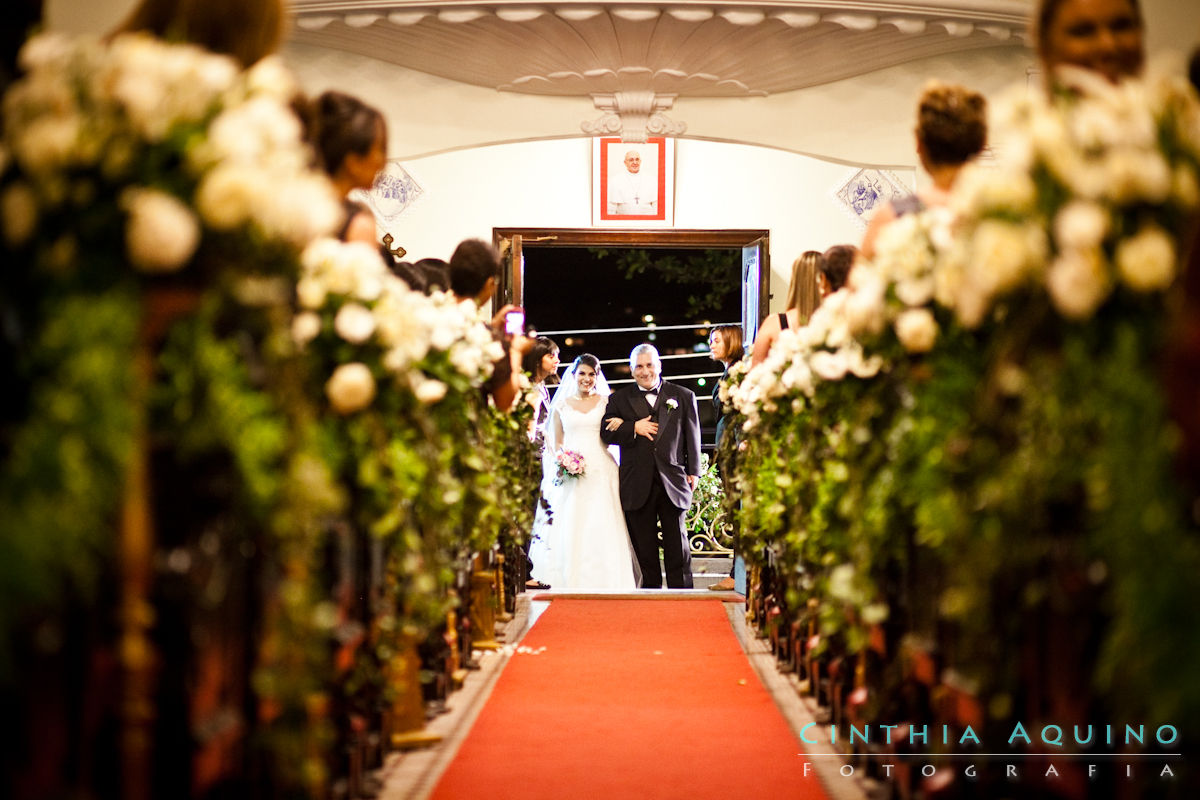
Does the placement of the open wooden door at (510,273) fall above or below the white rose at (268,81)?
above

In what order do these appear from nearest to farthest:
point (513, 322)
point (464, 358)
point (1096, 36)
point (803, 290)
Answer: point (1096, 36) < point (464, 358) < point (803, 290) < point (513, 322)

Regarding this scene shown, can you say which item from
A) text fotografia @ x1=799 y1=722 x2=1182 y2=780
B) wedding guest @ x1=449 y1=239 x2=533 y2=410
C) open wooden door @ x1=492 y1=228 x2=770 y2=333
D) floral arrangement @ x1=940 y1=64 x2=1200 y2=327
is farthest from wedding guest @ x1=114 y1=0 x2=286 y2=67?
open wooden door @ x1=492 y1=228 x2=770 y2=333

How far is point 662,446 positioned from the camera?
8.38 m

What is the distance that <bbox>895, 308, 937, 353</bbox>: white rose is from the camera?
2.28 m

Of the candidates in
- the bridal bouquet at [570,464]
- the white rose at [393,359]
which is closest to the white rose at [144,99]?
the white rose at [393,359]

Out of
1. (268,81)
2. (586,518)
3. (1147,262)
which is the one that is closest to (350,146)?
(268,81)

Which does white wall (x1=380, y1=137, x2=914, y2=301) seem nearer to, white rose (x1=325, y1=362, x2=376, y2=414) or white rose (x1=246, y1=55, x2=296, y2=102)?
white rose (x1=325, y1=362, x2=376, y2=414)

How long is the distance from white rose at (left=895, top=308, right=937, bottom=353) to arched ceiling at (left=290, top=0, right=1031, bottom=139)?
293cm

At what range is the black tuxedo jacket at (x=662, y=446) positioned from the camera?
27.6ft

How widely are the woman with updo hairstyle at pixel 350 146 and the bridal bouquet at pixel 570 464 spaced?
19.2 ft

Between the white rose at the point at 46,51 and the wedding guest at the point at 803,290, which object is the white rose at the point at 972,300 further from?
the wedding guest at the point at 803,290

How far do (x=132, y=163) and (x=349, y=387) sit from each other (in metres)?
0.89

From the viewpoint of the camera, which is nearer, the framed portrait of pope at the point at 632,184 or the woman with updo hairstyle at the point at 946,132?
the woman with updo hairstyle at the point at 946,132

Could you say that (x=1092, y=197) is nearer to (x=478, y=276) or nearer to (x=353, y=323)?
(x=353, y=323)
